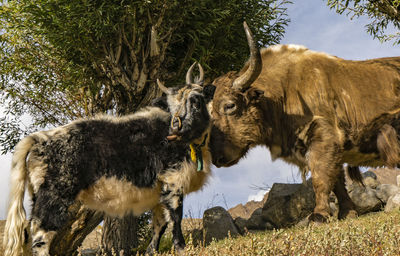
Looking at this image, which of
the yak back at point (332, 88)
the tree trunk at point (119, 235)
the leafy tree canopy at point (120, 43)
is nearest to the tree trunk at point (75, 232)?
the tree trunk at point (119, 235)

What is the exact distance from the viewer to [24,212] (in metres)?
5.44

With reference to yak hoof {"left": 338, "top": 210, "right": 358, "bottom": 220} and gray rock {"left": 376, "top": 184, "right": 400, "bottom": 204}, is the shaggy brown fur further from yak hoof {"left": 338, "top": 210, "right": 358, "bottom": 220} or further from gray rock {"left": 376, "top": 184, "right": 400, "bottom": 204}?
gray rock {"left": 376, "top": 184, "right": 400, "bottom": 204}

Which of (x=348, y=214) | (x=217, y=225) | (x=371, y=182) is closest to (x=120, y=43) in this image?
(x=217, y=225)

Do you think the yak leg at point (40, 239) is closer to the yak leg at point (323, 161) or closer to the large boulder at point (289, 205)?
the yak leg at point (323, 161)

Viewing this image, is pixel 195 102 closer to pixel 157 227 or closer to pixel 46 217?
pixel 157 227

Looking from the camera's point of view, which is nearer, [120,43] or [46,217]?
[46,217]

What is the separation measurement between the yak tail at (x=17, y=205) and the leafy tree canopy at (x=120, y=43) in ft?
13.8

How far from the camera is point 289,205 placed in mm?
9578

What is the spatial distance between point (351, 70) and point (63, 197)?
17.9ft

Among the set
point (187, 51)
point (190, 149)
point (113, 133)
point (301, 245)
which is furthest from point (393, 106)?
point (187, 51)

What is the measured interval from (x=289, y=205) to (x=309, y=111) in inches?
149

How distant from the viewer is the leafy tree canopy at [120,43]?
9188 mm

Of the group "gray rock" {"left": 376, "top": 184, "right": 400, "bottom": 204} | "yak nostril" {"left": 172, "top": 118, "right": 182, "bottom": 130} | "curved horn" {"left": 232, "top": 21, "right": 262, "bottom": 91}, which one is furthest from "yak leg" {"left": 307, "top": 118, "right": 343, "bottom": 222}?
"gray rock" {"left": 376, "top": 184, "right": 400, "bottom": 204}

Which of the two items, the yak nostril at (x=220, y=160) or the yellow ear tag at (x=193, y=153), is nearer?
the yellow ear tag at (x=193, y=153)
